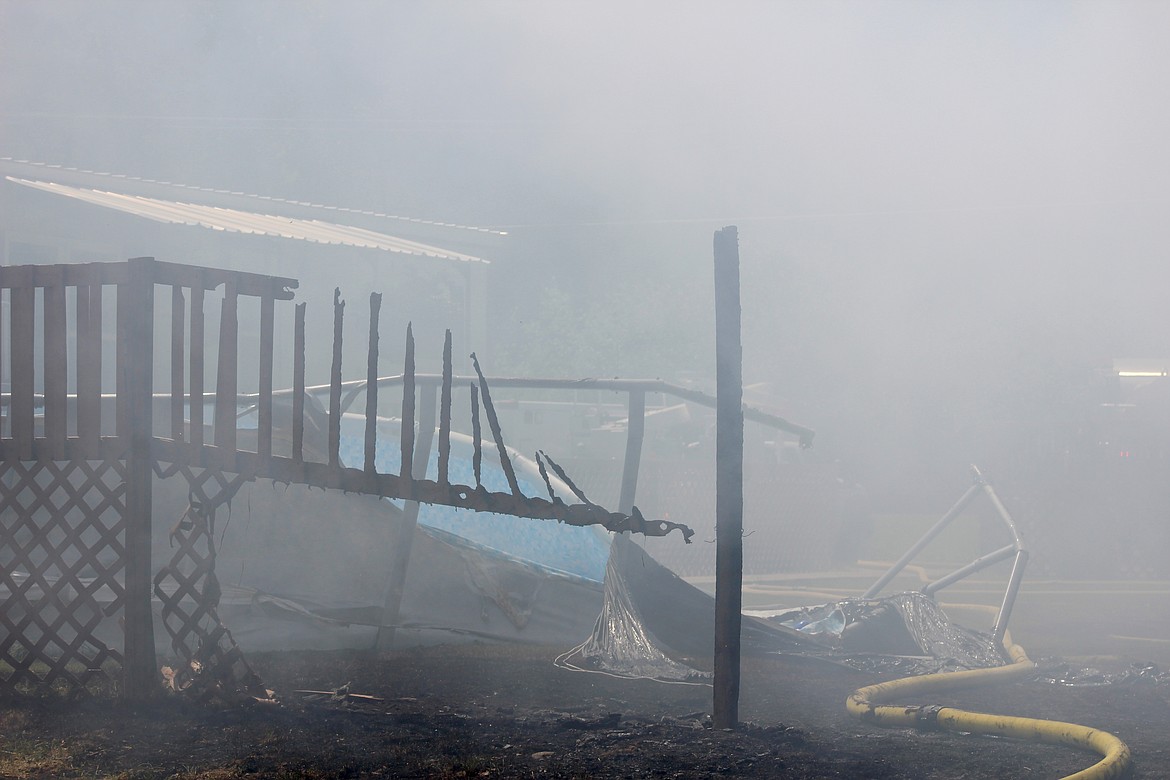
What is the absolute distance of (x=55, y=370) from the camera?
435cm

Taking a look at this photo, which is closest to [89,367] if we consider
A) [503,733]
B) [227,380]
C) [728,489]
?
[227,380]

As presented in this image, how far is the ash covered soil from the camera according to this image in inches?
141

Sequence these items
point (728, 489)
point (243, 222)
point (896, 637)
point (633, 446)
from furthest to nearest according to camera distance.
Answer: point (243, 222), point (896, 637), point (633, 446), point (728, 489)

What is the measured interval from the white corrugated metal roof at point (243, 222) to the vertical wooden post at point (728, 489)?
8.38 meters

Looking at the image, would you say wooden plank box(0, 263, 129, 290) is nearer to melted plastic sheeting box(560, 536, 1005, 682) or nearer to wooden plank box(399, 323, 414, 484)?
wooden plank box(399, 323, 414, 484)

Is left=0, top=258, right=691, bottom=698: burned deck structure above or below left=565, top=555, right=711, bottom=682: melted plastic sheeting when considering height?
above

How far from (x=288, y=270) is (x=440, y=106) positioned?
14.3 metres

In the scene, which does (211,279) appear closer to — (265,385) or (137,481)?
(265,385)

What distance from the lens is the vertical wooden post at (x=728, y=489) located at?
410 centimetres

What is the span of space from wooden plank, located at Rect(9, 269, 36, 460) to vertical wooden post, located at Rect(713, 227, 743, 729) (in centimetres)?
246

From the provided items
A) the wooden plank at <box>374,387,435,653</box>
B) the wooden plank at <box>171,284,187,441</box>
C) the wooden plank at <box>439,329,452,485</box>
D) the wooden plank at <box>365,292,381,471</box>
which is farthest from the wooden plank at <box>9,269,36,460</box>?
the wooden plank at <box>374,387,435,653</box>

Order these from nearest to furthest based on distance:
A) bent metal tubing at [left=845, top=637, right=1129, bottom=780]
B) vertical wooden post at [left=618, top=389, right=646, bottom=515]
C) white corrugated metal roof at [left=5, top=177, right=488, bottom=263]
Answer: bent metal tubing at [left=845, top=637, right=1129, bottom=780] → vertical wooden post at [left=618, top=389, right=646, bottom=515] → white corrugated metal roof at [left=5, top=177, right=488, bottom=263]

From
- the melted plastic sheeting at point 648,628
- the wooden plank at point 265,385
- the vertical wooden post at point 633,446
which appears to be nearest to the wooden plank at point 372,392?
the wooden plank at point 265,385

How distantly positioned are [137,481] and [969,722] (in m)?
3.09
